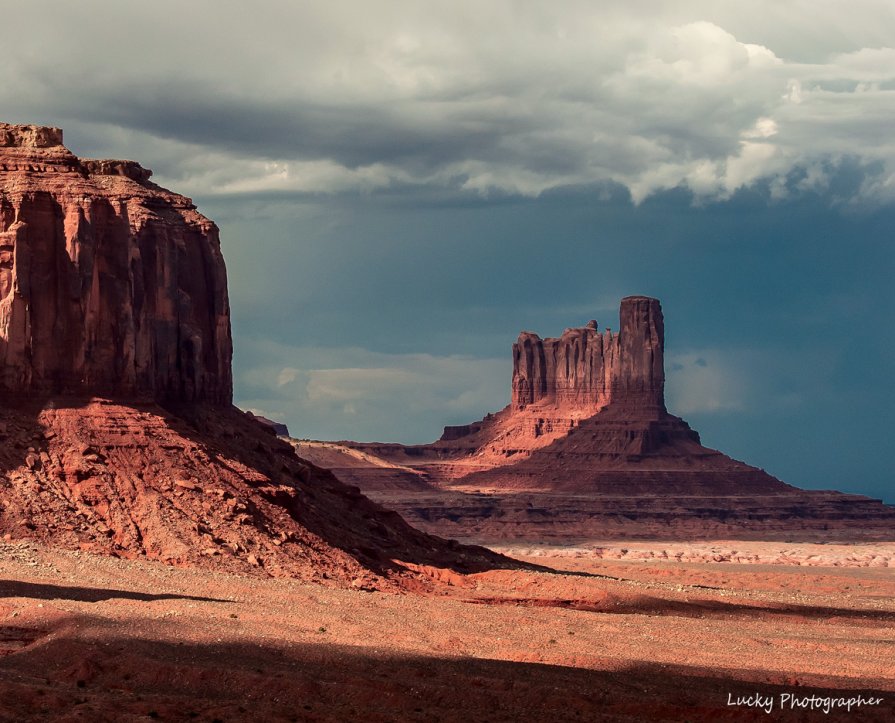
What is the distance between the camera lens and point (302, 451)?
17350cm

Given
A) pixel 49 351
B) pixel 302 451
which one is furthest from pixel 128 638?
pixel 302 451

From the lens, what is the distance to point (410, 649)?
4500 cm

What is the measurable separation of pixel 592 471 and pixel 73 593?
397 ft

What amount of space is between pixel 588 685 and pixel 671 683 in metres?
2.98

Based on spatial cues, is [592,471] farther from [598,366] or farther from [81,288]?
[81,288]

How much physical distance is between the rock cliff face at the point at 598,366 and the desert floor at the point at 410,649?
10850cm

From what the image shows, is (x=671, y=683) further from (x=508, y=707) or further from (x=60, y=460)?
(x=60, y=460)

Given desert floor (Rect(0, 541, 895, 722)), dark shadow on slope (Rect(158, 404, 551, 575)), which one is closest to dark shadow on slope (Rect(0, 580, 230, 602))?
desert floor (Rect(0, 541, 895, 722))

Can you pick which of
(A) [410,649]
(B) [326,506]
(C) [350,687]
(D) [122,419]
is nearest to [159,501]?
(D) [122,419]

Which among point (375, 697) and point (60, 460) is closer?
point (375, 697)

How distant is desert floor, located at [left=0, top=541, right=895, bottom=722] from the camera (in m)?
34.2

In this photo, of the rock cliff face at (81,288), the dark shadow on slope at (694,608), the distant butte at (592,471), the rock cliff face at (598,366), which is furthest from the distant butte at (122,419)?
the rock cliff face at (598,366)

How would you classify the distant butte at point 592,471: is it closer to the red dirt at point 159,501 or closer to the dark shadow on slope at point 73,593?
the red dirt at point 159,501

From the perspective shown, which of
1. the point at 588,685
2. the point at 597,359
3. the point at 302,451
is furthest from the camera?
the point at 597,359
